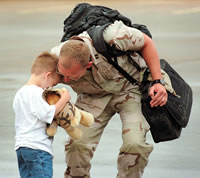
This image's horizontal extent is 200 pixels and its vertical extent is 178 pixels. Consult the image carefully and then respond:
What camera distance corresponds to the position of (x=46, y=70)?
473 centimetres

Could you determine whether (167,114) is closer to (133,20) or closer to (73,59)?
(73,59)

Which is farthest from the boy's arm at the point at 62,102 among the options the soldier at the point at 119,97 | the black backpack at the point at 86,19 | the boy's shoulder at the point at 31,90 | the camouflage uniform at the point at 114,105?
the black backpack at the point at 86,19

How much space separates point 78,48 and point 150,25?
20.5 ft

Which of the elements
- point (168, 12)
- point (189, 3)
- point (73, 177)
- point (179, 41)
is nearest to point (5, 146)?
point (73, 177)

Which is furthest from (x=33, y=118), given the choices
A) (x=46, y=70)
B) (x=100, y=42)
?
(x=100, y=42)

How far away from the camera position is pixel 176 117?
17.4ft

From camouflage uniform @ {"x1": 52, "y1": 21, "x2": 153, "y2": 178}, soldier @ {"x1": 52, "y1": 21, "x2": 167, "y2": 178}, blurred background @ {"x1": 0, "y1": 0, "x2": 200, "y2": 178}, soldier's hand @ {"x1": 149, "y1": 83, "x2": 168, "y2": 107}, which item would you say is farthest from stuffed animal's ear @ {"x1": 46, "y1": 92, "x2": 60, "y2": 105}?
blurred background @ {"x1": 0, "y1": 0, "x2": 200, "y2": 178}

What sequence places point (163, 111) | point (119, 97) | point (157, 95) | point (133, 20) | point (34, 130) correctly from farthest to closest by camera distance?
point (133, 20) → point (119, 97) → point (163, 111) → point (157, 95) → point (34, 130)

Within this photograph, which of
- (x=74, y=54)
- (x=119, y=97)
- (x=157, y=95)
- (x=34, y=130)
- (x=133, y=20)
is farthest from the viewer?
(x=133, y=20)

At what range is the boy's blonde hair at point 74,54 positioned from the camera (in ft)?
15.4

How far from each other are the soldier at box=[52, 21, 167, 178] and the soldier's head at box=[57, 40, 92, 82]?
0.15 meters

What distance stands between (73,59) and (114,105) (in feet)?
2.66

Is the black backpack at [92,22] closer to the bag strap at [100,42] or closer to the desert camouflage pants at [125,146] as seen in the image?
the bag strap at [100,42]

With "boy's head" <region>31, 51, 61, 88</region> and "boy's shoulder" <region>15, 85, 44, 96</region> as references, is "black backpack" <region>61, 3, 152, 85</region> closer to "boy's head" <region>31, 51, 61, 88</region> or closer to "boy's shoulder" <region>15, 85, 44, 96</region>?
"boy's head" <region>31, 51, 61, 88</region>
